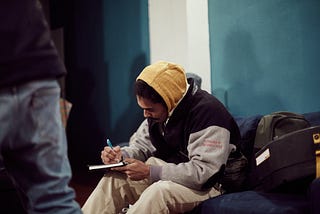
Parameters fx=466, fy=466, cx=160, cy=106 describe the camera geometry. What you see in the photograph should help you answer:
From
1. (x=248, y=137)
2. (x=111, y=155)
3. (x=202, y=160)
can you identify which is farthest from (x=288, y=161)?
(x=111, y=155)

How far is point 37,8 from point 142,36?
2.63 metres

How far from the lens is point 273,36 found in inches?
98.6

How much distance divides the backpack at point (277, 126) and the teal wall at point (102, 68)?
1714 millimetres

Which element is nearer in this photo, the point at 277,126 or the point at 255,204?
the point at 255,204

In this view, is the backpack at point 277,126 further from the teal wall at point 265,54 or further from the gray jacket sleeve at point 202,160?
the teal wall at point 265,54

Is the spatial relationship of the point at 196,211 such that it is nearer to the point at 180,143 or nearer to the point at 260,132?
the point at 180,143

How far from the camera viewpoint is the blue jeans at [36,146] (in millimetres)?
949

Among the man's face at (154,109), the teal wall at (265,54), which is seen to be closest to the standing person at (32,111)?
the man's face at (154,109)

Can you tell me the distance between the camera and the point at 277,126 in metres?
1.98

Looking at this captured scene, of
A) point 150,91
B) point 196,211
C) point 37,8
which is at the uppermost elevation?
point 37,8

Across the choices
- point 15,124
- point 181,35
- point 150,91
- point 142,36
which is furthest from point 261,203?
point 142,36

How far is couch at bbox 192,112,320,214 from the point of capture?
146 centimetres

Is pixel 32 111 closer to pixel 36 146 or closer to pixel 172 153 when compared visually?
pixel 36 146

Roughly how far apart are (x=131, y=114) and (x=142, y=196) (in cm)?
212
